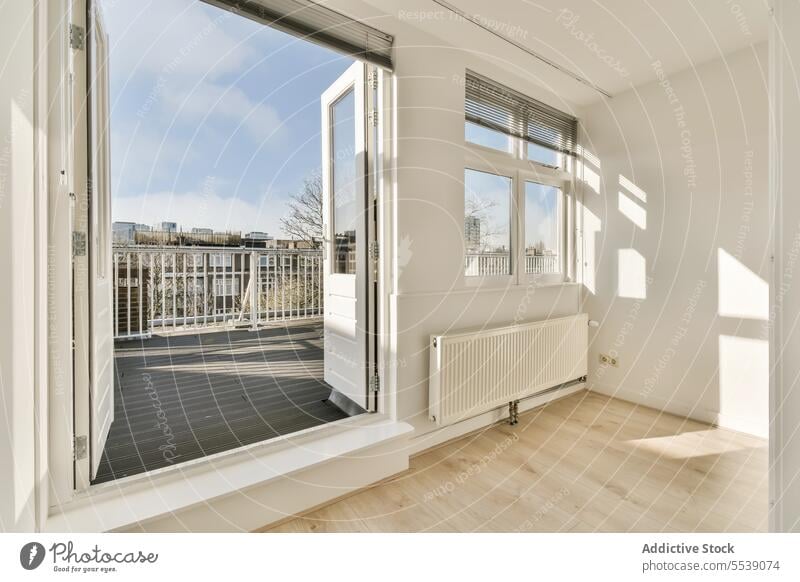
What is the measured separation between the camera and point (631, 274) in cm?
254

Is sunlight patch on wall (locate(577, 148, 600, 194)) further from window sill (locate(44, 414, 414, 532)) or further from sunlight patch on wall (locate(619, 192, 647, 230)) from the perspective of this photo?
window sill (locate(44, 414, 414, 532))

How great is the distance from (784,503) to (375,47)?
2222 mm

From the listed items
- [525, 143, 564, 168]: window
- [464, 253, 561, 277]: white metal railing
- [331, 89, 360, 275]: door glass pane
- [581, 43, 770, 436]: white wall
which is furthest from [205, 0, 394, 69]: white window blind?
[581, 43, 770, 436]: white wall

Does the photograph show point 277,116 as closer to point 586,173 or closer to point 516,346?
point 516,346

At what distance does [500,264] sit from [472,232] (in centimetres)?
36

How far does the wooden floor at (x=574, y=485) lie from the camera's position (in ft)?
4.42

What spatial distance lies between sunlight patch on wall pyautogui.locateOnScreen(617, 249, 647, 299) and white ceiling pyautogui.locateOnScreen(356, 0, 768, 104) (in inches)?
47.7

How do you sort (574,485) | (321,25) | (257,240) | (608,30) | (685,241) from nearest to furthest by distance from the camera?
1. (321,25)
2. (574,485)
3. (608,30)
4. (685,241)
5. (257,240)

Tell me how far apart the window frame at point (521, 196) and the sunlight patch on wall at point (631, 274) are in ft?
1.11

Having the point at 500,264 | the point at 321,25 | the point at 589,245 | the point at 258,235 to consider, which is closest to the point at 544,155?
the point at 589,245

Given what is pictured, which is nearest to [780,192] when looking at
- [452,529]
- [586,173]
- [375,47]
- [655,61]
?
[452,529]

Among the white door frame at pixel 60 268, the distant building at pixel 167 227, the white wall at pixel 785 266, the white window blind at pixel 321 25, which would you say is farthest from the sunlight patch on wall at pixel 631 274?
the distant building at pixel 167 227

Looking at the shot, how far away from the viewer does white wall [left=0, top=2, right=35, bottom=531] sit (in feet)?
2.72

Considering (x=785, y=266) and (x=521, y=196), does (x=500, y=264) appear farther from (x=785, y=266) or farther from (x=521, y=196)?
(x=785, y=266)
